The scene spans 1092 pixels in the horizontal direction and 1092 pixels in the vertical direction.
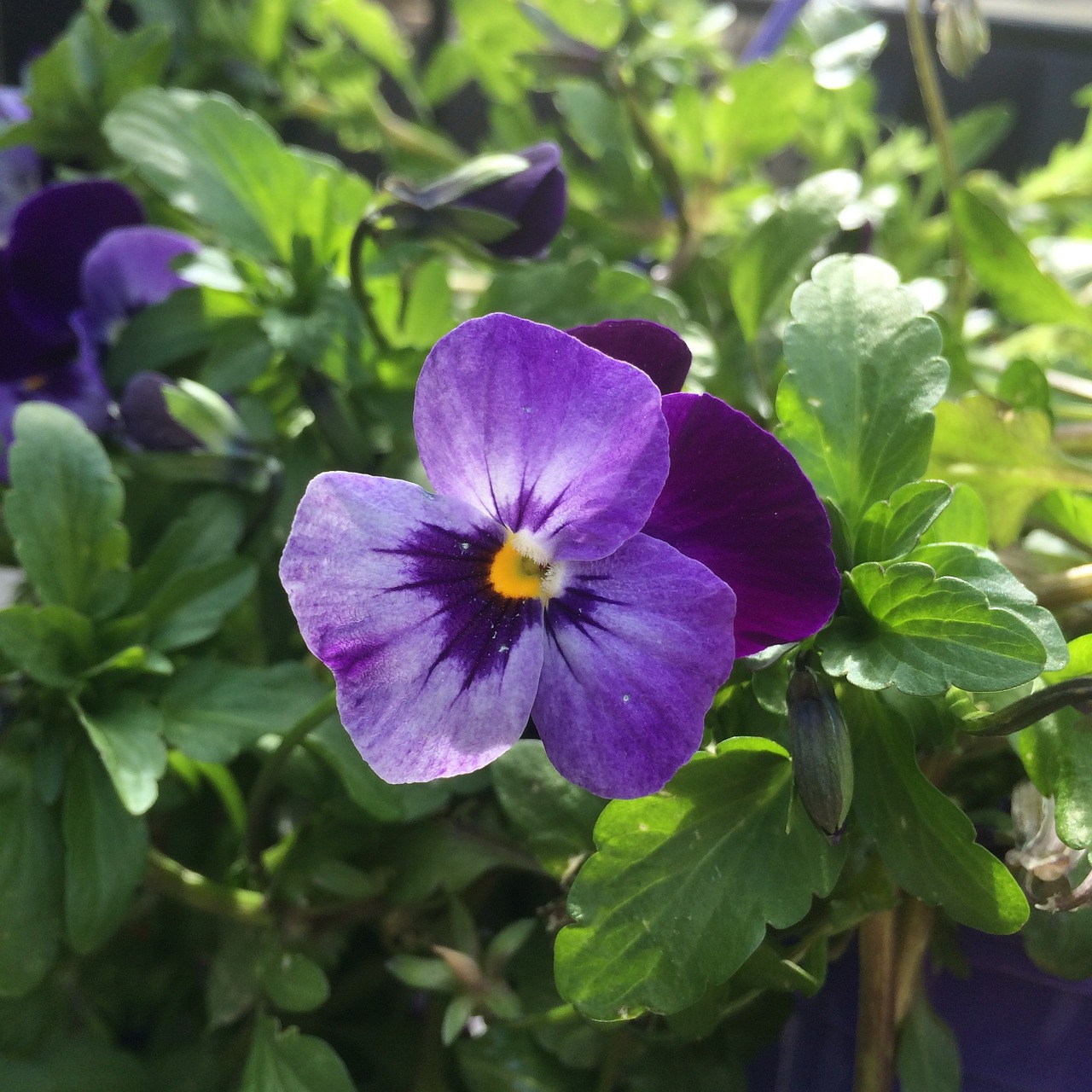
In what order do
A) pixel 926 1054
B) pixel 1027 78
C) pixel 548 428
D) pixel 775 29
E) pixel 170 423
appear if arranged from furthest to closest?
pixel 1027 78
pixel 775 29
pixel 170 423
pixel 926 1054
pixel 548 428

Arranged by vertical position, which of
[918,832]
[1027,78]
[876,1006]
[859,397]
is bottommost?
[1027,78]

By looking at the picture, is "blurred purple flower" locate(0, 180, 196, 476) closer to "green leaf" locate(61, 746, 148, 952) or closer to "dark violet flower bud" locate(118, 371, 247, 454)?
"dark violet flower bud" locate(118, 371, 247, 454)

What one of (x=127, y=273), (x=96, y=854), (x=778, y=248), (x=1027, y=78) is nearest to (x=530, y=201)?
(x=778, y=248)

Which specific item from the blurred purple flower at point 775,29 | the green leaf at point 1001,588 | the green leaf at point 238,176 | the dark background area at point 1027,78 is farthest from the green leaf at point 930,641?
the dark background area at point 1027,78

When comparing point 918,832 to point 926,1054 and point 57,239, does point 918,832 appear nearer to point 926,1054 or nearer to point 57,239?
point 926,1054

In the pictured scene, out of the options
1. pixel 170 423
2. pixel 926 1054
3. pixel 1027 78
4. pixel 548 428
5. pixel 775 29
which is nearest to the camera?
pixel 548 428

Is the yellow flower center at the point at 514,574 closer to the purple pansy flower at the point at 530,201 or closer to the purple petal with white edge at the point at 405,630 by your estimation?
the purple petal with white edge at the point at 405,630


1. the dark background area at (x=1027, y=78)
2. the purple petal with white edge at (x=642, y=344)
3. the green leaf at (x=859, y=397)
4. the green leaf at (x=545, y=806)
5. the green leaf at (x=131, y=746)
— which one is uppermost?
the purple petal with white edge at (x=642, y=344)
